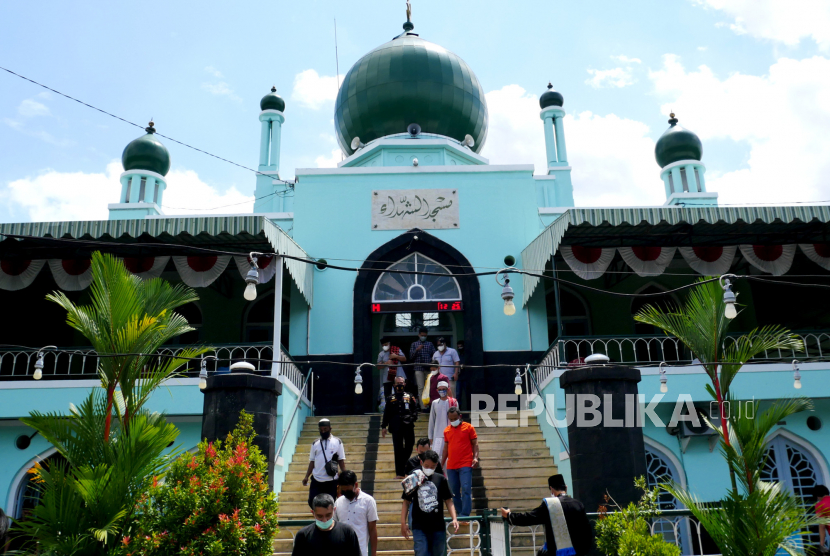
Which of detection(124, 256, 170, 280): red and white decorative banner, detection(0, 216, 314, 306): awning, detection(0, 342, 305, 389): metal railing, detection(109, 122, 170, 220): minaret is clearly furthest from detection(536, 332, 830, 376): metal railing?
detection(109, 122, 170, 220): minaret

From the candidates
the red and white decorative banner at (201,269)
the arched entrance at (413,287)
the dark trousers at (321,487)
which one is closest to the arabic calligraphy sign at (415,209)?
the arched entrance at (413,287)

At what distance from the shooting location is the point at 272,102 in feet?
56.8

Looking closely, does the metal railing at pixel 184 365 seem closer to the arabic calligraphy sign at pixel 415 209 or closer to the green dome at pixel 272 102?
the arabic calligraphy sign at pixel 415 209

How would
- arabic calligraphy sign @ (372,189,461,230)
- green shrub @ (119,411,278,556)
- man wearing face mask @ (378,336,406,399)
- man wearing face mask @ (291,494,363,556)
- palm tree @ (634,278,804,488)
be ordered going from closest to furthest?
man wearing face mask @ (291,494,363,556), green shrub @ (119,411,278,556), palm tree @ (634,278,804,488), man wearing face mask @ (378,336,406,399), arabic calligraphy sign @ (372,189,461,230)

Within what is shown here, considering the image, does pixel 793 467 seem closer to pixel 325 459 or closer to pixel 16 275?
pixel 325 459

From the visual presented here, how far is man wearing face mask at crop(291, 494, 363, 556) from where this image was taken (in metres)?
4.81

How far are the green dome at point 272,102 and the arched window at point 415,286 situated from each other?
611 cm

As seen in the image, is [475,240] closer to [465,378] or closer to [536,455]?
[465,378]

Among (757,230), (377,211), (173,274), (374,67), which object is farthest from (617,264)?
(173,274)

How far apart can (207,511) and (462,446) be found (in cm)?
320

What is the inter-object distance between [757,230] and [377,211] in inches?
263

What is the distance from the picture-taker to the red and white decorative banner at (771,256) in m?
12.1

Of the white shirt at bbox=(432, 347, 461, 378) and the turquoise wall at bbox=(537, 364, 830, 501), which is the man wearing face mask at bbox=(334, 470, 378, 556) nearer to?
the turquoise wall at bbox=(537, 364, 830, 501)

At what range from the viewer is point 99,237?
1098 centimetres
